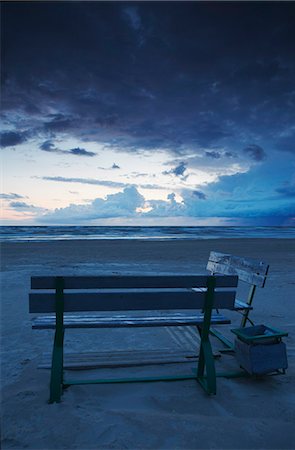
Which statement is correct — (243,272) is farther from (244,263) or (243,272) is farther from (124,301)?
(124,301)

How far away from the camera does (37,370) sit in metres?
3.94

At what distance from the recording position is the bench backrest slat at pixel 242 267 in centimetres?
456

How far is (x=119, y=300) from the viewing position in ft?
11.2

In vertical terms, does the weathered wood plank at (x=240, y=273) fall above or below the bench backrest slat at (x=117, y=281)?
below

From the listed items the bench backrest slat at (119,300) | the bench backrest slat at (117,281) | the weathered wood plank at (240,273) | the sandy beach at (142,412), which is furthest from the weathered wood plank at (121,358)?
the bench backrest slat at (117,281)

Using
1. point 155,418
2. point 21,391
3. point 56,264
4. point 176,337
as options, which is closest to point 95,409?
point 155,418

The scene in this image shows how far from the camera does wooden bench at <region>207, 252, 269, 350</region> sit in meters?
4.54

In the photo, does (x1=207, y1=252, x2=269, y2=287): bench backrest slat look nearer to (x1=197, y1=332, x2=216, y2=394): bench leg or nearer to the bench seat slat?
the bench seat slat

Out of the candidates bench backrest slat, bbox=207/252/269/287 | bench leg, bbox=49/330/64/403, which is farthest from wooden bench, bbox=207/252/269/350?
bench leg, bbox=49/330/64/403

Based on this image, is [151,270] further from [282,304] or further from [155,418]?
[155,418]

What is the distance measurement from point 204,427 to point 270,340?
137 cm

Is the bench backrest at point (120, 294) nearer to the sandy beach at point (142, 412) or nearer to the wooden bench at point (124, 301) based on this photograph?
the wooden bench at point (124, 301)

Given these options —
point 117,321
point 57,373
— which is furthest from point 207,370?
point 57,373

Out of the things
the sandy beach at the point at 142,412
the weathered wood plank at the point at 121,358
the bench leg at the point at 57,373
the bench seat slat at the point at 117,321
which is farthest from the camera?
the weathered wood plank at the point at 121,358
